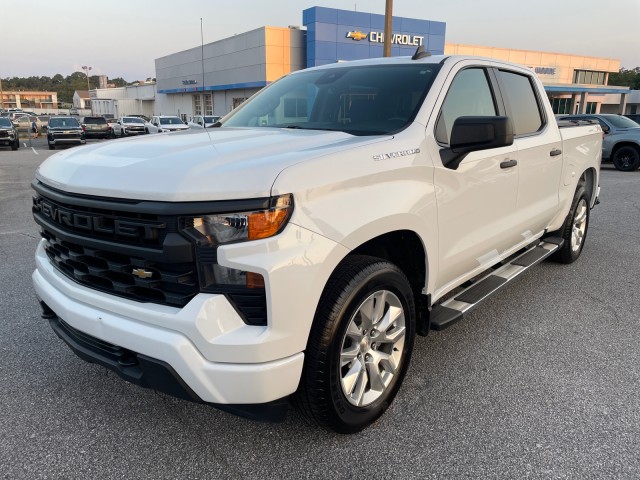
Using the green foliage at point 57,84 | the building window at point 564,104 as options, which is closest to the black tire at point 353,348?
the building window at point 564,104

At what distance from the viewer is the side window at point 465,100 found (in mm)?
3083

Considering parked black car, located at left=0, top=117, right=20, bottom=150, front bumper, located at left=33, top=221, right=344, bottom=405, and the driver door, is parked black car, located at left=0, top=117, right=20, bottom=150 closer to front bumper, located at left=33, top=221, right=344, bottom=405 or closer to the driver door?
the driver door

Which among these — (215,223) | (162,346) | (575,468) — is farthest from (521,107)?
(162,346)

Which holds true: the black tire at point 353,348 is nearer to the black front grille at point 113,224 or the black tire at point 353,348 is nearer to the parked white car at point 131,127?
the black front grille at point 113,224

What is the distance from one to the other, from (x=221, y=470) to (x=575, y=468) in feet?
5.37

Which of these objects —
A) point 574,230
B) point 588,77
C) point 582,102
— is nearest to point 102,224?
point 574,230

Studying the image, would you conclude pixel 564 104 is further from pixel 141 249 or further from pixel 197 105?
pixel 141 249

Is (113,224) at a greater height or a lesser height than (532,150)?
lesser

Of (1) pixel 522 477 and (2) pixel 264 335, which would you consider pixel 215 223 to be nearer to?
(2) pixel 264 335

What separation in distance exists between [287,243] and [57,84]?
175 metres

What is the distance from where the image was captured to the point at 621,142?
15.3 metres

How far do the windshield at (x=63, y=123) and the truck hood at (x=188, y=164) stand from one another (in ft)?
92.8

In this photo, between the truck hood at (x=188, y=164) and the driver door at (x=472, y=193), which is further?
the driver door at (x=472, y=193)

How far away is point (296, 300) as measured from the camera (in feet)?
6.87
